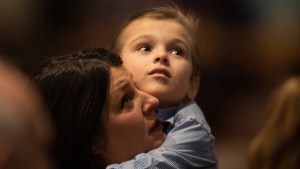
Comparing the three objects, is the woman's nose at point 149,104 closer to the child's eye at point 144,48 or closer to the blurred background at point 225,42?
the child's eye at point 144,48

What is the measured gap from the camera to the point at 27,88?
536 mm

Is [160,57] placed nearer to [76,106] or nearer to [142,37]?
[142,37]

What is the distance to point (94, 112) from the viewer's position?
866 mm

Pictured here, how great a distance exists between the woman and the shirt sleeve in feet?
0.09

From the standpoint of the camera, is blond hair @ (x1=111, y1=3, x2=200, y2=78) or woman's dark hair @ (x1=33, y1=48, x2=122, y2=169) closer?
woman's dark hair @ (x1=33, y1=48, x2=122, y2=169)

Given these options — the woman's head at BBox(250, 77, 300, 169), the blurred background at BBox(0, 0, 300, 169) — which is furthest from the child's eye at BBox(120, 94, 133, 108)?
the blurred background at BBox(0, 0, 300, 169)

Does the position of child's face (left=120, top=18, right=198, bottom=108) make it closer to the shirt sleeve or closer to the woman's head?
the shirt sleeve

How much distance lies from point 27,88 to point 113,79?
0.36 metres

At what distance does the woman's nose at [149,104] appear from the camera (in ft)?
2.98

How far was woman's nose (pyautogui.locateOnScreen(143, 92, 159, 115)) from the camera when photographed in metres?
0.91

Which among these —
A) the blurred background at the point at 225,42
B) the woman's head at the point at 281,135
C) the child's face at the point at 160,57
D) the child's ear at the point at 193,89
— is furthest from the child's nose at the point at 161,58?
the blurred background at the point at 225,42

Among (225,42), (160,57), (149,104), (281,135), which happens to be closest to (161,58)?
(160,57)

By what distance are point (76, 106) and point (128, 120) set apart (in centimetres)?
8

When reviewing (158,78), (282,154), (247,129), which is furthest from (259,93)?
(158,78)
